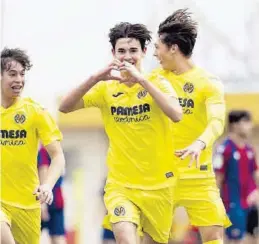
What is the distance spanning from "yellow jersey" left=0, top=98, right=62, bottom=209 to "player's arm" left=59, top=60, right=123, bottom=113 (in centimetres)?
42

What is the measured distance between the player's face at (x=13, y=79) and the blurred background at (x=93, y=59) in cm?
840

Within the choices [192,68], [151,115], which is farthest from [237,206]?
[151,115]

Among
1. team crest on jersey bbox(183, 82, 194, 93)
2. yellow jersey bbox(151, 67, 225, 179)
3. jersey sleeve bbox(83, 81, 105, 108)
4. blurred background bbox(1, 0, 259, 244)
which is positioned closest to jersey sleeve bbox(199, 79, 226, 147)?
yellow jersey bbox(151, 67, 225, 179)

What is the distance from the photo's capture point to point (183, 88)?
10852 millimetres

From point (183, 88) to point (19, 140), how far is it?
1.52m

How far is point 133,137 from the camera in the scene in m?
10.0

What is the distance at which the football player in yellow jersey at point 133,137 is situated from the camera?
9961mm

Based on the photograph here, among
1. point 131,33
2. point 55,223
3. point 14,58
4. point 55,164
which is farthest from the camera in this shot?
point 55,223

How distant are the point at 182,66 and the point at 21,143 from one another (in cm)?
162

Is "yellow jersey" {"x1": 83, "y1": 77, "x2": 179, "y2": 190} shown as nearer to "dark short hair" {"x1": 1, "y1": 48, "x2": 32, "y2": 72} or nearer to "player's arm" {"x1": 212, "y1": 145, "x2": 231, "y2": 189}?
"dark short hair" {"x1": 1, "y1": 48, "x2": 32, "y2": 72}

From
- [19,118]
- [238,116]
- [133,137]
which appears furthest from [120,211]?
[238,116]

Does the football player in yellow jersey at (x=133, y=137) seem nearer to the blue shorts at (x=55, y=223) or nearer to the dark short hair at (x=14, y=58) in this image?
the dark short hair at (x=14, y=58)

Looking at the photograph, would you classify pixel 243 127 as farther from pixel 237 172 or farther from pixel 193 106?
pixel 193 106

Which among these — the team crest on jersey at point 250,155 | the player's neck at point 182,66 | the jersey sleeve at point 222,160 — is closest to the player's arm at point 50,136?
the player's neck at point 182,66
